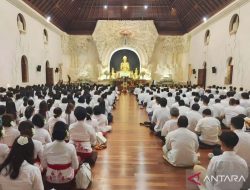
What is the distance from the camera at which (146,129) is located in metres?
8.79

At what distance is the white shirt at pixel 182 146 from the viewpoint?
4.98 metres

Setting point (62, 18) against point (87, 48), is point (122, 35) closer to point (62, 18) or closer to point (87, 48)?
point (87, 48)

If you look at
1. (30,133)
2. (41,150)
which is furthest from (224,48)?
(30,133)

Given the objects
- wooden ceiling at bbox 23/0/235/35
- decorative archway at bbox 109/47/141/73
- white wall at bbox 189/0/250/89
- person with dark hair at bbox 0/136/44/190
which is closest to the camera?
person with dark hair at bbox 0/136/44/190

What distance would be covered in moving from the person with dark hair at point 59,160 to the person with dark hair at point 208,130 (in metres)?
3.43

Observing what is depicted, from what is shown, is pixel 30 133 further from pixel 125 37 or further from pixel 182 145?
pixel 125 37

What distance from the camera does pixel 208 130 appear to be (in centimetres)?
623

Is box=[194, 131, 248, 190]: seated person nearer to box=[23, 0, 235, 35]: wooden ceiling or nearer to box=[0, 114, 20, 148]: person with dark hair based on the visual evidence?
box=[0, 114, 20, 148]: person with dark hair

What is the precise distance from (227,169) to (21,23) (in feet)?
49.8

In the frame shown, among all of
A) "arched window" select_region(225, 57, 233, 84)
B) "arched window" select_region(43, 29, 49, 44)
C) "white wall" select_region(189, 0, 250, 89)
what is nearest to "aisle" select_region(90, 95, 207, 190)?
"white wall" select_region(189, 0, 250, 89)

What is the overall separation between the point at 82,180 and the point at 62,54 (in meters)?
21.5

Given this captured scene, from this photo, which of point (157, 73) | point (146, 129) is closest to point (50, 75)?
point (157, 73)

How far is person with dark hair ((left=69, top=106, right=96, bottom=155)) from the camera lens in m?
4.98

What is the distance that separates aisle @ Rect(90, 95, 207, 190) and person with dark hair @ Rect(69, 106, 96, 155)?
50 cm
